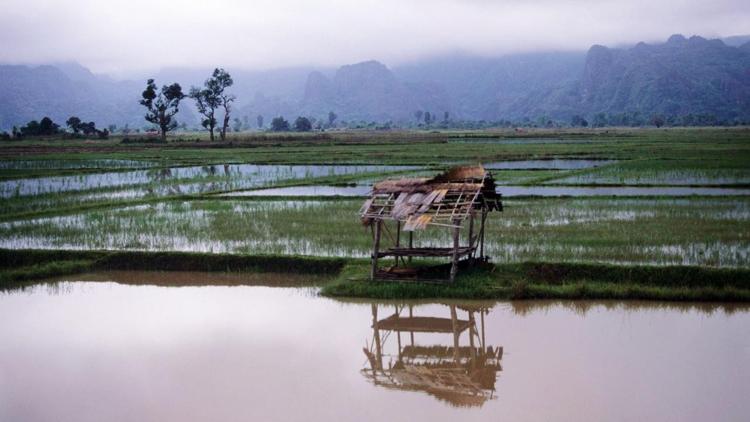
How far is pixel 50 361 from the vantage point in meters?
6.24

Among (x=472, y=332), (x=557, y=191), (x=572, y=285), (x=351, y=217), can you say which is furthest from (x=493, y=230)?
(x=557, y=191)

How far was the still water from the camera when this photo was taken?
16.8 feet

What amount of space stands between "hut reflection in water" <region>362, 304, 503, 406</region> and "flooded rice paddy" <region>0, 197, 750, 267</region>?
213 centimetres

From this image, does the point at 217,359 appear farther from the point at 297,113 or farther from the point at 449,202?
the point at 297,113

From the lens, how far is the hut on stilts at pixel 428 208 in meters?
8.41

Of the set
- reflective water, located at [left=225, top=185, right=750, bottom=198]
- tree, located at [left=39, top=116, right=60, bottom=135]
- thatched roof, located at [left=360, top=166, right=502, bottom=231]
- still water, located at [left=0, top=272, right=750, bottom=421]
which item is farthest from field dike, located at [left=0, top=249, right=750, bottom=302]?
tree, located at [left=39, top=116, right=60, bottom=135]

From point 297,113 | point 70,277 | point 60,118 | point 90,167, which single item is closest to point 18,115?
point 60,118

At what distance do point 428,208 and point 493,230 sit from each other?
3.23 metres

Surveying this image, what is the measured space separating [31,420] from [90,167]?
20.8 meters

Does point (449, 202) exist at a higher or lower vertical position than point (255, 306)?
higher

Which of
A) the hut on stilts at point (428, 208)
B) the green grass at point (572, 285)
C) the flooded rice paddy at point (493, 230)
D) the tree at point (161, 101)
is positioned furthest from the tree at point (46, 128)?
the green grass at point (572, 285)

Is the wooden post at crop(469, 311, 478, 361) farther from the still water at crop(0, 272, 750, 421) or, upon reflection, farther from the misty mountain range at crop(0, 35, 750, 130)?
the misty mountain range at crop(0, 35, 750, 130)

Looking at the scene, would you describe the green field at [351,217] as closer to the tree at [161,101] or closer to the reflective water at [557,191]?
the reflective water at [557,191]

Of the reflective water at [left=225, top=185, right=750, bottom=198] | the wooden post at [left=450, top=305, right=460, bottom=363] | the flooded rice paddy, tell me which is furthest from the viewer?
the reflective water at [left=225, top=185, right=750, bottom=198]
